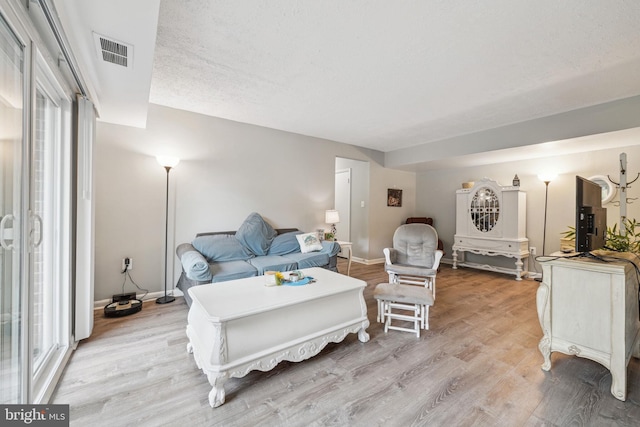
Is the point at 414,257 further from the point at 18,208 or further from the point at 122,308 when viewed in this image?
the point at 18,208

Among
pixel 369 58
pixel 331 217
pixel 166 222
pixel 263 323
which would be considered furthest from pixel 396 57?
pixel 166 222

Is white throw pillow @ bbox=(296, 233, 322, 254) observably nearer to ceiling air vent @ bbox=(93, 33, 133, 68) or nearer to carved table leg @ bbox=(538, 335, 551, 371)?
carved table leg @ bbox=(538, 335, 551, 371)

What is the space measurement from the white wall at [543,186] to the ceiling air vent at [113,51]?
5.67 m

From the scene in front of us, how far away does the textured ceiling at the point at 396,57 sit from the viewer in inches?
64.3

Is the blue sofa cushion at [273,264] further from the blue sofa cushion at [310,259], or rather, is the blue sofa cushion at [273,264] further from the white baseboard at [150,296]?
the white baseboard at [150,296]

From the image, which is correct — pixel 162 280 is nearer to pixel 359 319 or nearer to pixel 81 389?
pixel 81 389

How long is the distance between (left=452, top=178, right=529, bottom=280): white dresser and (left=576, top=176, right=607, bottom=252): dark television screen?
7.68 feet

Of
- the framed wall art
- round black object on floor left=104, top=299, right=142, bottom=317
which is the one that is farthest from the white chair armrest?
round black object on floor left=104, top=299, right=142, bottom=317

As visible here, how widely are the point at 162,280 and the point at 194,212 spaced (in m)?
0.94

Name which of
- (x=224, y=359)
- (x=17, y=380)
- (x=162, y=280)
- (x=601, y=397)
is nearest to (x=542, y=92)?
(x=601, y=397)

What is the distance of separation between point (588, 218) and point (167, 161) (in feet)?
13.2

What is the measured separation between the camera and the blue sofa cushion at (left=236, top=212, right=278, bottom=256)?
3461 millimetres

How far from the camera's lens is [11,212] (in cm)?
115

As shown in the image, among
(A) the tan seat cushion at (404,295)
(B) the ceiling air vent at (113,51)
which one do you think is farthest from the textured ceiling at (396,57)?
(A) the tan seat cushion at (404,295)
